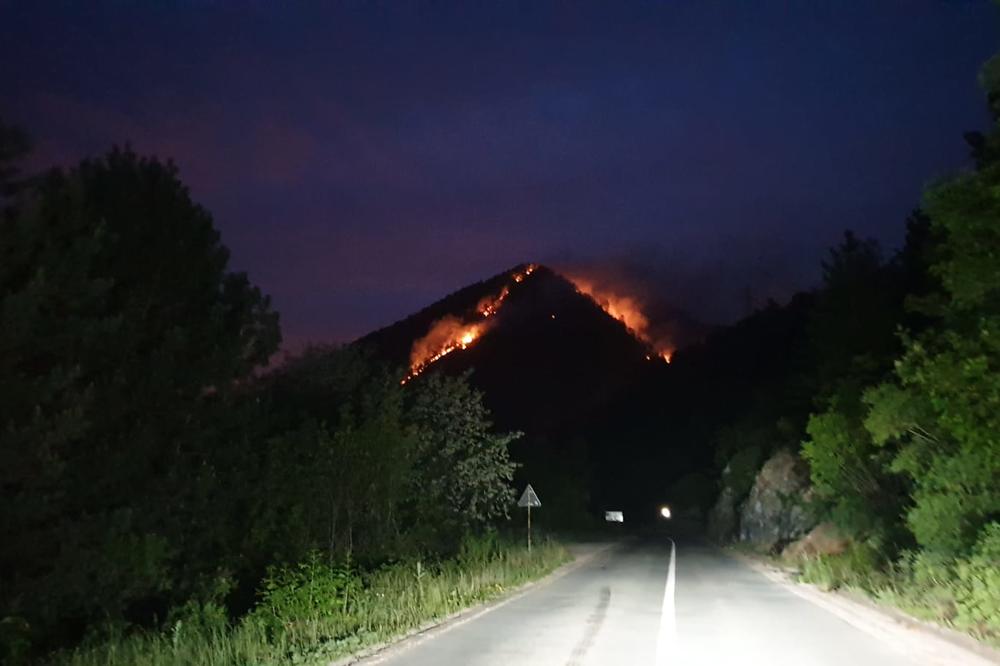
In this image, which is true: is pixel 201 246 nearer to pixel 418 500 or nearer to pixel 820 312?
pixel 418 500

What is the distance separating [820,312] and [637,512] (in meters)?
81.2

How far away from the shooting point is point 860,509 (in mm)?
30500

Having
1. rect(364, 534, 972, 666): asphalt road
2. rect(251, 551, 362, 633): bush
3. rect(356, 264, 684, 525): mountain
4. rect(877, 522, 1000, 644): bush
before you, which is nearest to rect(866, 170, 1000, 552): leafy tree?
rect(877, 522, 1000, 644): bush

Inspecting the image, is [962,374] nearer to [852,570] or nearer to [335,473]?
[852,570]

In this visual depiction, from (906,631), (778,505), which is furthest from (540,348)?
(906,631)

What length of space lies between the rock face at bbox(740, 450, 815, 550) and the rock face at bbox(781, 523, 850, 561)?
3.85 m

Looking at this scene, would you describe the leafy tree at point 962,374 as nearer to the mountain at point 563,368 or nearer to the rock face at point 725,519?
the rock face at point 725,519

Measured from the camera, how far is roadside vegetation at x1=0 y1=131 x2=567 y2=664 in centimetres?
1406

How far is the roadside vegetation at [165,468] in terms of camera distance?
46.1 feet

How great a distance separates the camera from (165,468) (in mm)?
18094

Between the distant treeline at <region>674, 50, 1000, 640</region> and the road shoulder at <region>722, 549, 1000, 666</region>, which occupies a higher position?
the distant treeline at <region>674, 50, 1000, 640</region>

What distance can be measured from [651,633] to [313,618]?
5.75 meters

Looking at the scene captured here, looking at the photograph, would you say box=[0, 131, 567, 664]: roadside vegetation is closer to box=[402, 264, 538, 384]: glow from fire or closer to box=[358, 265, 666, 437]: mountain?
box=[402, 264, 538, 384]: glow from fire

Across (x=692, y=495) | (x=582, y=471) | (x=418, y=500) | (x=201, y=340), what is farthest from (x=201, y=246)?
(x=692, y=495)
